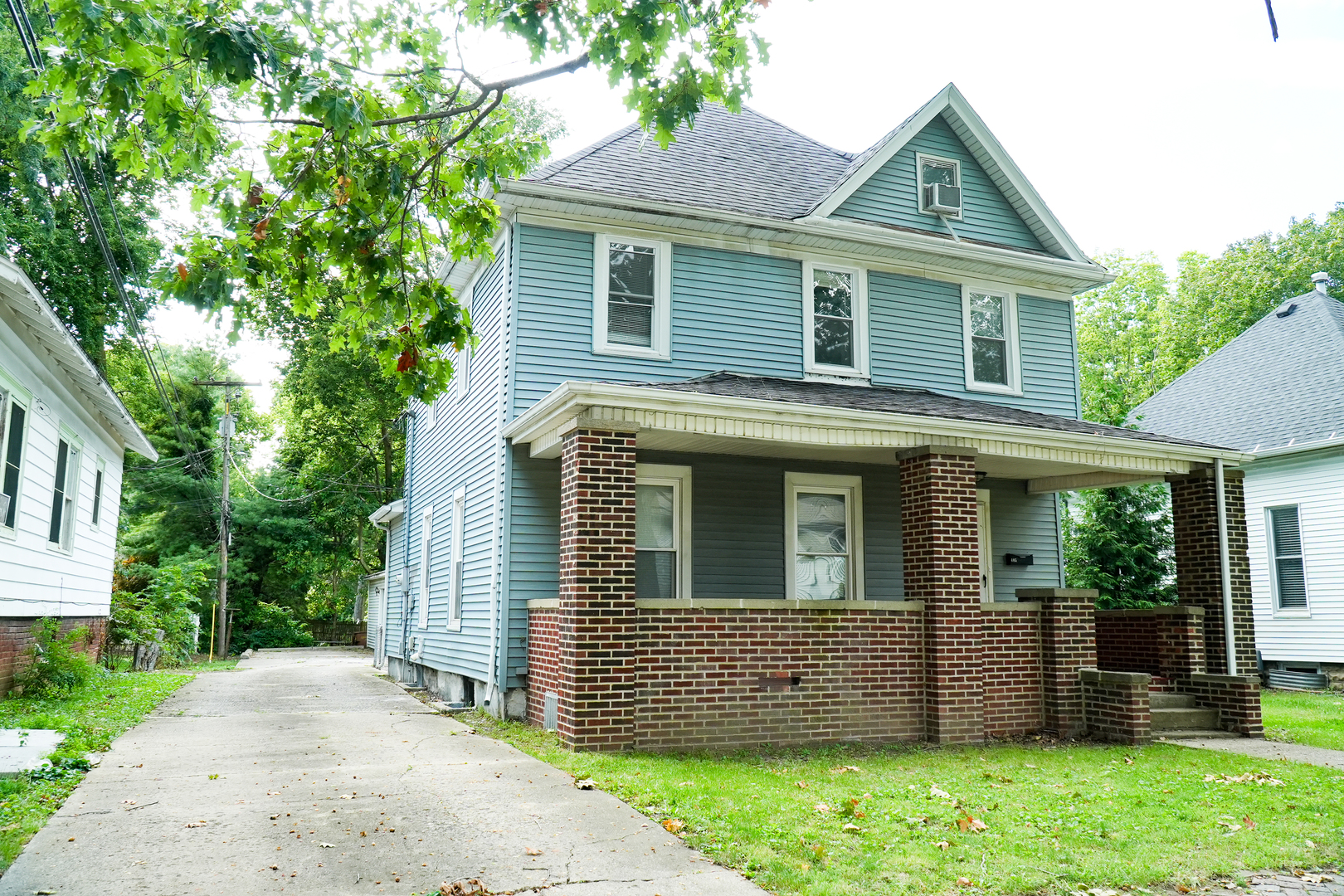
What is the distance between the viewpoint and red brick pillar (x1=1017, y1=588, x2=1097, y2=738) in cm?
1063

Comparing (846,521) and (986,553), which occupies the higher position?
(846,521)

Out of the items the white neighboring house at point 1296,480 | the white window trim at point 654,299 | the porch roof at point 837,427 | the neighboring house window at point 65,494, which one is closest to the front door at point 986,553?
the porch roof at point 837,427

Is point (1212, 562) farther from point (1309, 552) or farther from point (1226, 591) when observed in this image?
point (1309, 552)

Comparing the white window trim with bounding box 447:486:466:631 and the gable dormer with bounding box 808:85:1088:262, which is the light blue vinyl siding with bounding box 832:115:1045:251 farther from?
the white window trim with bounding box 447:486:466:631

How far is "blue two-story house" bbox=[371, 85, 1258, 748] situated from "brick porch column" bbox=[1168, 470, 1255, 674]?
1.25ft

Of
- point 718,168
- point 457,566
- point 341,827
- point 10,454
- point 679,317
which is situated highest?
point 718,168

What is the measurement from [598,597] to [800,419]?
2766 millimetres

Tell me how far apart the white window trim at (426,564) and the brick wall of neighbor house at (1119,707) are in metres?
10.5

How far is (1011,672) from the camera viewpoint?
10633 millimetres

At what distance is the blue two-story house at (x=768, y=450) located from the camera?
9.31 meters

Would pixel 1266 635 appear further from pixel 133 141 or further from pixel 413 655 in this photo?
pixel 133 141

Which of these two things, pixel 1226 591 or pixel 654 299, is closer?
pixel 1226 591

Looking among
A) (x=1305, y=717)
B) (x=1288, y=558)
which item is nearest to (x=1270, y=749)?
(x=1305, y=717)

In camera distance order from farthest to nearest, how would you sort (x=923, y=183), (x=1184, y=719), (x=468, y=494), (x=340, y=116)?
(x=923, y=183) → (x=468, y=494) → (x=1184, y=719) → (x=340, y=116)
